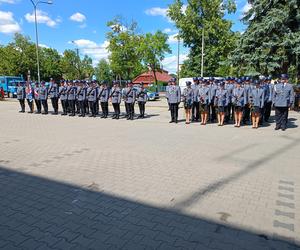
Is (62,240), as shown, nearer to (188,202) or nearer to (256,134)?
(188,202)

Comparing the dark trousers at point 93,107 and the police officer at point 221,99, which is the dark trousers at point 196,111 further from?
the dark trousers at point 93,107

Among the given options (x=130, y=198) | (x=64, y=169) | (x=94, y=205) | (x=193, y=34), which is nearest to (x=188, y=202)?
(x=130, y=198)

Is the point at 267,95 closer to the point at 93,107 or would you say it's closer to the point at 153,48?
the point at 93,107

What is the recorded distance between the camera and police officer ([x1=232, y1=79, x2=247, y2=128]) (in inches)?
464

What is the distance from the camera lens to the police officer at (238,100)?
1178cm

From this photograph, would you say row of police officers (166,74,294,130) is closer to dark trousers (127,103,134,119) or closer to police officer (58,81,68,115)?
dark trousers (127,103,134,119)

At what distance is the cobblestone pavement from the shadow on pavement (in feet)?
0.04

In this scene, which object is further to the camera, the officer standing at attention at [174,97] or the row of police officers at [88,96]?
the row of police officers at [88,96]

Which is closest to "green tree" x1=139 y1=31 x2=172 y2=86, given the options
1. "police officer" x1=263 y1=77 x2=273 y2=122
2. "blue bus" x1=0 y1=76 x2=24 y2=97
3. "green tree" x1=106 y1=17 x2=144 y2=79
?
"green tree" x1=106 y1=17 x2=144 y2=79

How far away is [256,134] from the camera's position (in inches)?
407

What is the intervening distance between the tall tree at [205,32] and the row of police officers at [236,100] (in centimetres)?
2469

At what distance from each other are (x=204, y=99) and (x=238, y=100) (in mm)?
1396

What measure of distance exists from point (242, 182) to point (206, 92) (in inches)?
297

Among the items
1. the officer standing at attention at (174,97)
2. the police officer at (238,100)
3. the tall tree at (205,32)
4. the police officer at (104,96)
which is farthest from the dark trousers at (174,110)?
the tall tree at (205,32)
